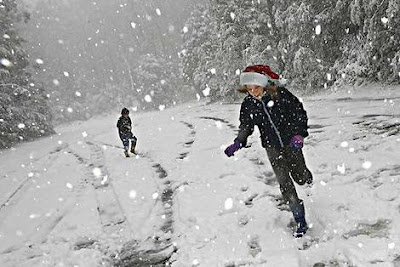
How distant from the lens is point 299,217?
4.63m

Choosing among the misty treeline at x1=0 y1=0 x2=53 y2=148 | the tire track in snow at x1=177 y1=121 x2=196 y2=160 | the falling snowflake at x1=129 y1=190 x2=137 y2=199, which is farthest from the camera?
the misty treeline at x1=0 y1=0 x2=53 y2=148

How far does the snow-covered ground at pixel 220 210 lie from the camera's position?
4508 millimetres

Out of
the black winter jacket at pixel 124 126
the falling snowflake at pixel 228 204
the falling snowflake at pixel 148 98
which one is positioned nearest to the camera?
the falling snowflake at pixel 228 204

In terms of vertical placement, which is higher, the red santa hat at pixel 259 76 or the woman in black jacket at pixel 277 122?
the red santa hat at pixel 259 76

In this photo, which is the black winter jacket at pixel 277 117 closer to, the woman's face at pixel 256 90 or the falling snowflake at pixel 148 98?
the woman's face at pixel 256 90

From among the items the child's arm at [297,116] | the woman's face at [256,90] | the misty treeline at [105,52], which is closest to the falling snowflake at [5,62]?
the woman's face at [256,90]

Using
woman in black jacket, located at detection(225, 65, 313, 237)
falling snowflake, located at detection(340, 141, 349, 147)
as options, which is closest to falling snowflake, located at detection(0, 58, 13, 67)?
falling snowflake, located at detection(340, 141, 349, 147)

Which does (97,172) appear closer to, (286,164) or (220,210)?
(220,210)

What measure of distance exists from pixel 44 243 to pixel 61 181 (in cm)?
531

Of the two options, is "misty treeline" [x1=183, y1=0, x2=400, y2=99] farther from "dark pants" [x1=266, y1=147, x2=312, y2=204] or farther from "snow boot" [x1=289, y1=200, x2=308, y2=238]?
"snow boot" [x1=289, y1=200, x2=308, y2=238]

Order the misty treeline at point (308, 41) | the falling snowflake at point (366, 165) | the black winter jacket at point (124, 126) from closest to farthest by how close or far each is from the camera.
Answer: the falling snowflake at point (366, 165) → the black winter jacket at point (124, 126) → the misty treeline at point (308, 41)

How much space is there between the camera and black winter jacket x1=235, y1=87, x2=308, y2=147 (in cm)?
445

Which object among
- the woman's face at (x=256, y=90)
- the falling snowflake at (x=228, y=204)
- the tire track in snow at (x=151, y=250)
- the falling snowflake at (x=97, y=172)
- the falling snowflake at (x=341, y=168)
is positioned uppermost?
the woman's face at (x=256, y=90)

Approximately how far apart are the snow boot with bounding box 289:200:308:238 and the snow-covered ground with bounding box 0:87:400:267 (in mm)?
119
